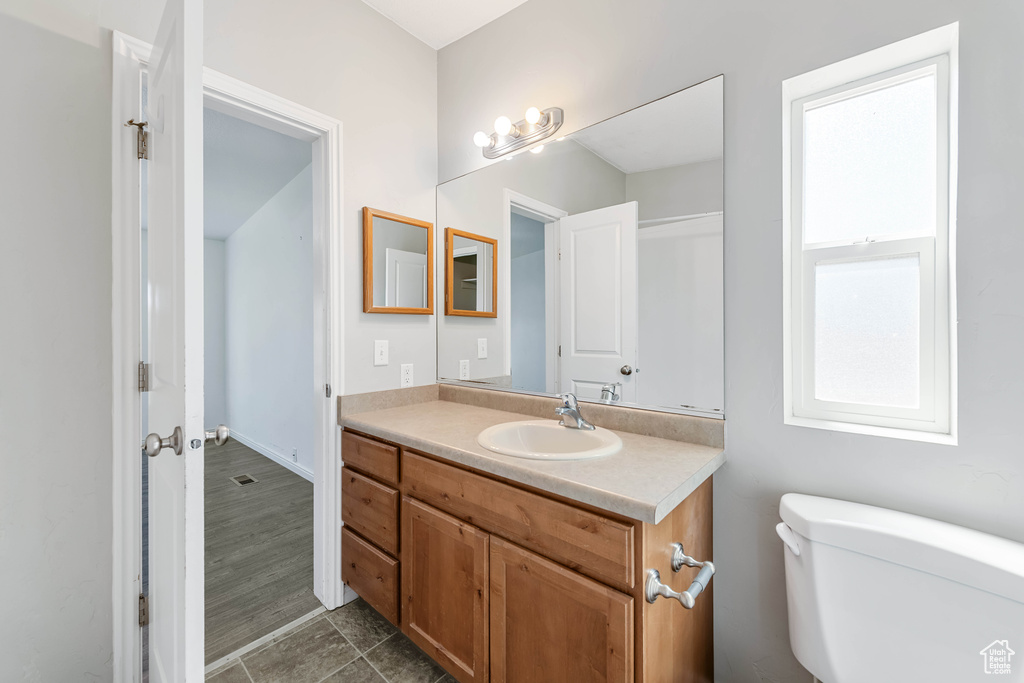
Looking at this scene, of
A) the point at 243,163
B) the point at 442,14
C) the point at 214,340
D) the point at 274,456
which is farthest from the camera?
the point at 214,340

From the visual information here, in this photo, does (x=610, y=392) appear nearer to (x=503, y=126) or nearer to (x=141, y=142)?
(x=503, y=126)

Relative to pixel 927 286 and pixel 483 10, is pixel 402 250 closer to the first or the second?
pixel 483 10

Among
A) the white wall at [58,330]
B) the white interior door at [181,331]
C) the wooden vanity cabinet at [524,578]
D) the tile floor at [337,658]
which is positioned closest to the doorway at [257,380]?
the tile floor at [337,658]

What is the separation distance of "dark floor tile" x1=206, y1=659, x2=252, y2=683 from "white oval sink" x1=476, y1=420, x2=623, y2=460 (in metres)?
1.14

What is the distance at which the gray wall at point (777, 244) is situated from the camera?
0.92 meters

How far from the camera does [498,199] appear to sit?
1900 mm

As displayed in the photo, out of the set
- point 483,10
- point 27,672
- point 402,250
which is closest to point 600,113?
point 483,10

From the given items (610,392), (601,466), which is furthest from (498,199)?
(601,466)

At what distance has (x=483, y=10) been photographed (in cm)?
185

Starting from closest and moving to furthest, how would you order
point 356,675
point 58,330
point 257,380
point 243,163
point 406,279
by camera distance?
point 58,330 → point 356,675 → point 406,279 → point 243,163 → point 257,380

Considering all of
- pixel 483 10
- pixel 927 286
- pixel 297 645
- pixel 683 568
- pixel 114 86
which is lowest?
pixel 297 645

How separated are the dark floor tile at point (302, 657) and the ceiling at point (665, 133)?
6.70ft

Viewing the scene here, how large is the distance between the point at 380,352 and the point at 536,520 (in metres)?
1.16

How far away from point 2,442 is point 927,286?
2449 millimetres
